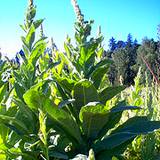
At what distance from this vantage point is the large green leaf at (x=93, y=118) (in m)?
2.30

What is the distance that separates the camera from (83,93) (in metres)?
2.42

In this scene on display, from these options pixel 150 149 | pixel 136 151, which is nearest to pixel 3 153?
pixel 150 149

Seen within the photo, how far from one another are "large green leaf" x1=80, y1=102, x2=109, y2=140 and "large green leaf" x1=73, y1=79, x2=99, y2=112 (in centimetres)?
13

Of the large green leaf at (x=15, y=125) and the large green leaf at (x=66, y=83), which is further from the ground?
the large green leaf at (x=66, y=83)

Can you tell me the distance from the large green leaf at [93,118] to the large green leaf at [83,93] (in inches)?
5.2

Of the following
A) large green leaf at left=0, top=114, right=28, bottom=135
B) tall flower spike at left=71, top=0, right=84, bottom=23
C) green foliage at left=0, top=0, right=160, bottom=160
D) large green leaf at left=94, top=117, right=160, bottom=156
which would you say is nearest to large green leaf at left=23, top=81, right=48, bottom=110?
green foliage at left=0, top=0, right=160, bottom=160

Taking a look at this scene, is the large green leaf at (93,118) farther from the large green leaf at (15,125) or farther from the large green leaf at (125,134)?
the large green leaf at (15,125)

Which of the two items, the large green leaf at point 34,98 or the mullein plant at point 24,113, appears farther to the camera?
the mullein plant at point 24,113

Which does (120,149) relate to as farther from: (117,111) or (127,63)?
(127,63)

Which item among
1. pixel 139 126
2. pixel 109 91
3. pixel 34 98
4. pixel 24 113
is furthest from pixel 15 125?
pixel 139 126

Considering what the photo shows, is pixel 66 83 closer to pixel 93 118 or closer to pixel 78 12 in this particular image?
pixel 93 118

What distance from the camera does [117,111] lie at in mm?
2451

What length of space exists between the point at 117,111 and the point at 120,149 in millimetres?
272

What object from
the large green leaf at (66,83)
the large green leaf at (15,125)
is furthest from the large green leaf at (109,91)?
the large green leaf at (15,125)
